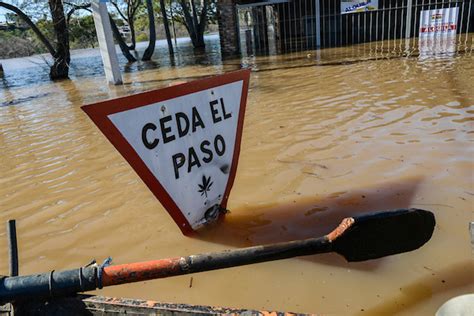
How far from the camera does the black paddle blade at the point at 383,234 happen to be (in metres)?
1.91

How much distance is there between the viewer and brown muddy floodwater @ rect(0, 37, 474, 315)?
2291 millimetres

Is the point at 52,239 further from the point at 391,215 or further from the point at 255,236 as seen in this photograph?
the point at 391,215

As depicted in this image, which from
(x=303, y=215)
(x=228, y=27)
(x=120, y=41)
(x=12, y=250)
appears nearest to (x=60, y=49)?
(x=120, y=41)

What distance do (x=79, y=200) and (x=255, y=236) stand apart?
1857 millimetres

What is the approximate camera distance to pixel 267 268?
8.13 ft

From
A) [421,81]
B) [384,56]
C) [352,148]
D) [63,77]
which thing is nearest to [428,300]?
[352,148]

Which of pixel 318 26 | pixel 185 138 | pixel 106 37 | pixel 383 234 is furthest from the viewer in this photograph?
pixel 318 26

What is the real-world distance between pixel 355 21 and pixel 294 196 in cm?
1712

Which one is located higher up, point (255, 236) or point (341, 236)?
point (341, 236)

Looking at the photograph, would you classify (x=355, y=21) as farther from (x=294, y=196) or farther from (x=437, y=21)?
(x=294, y=196)

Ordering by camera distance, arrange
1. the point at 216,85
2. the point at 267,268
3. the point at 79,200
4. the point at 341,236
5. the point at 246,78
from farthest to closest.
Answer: the point at 79,200
the point at 246,78
the point at 216,85
the point at 267,268
the point at 341,236

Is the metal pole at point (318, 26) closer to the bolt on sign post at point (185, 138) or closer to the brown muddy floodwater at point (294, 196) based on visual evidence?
the brown muddy floodwater at point (294, 196)

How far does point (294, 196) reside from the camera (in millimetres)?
3441

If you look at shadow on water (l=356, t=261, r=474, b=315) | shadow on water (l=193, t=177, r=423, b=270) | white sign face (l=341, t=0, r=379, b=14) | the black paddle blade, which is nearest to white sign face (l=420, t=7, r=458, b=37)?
white sign face (l=341, t=0, r=379, b=14)
